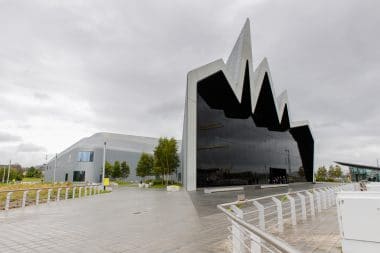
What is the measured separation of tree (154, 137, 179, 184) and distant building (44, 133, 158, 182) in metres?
25.8

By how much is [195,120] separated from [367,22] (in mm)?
11193

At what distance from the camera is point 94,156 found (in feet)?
178

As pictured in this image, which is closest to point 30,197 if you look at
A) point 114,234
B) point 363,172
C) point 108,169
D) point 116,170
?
point 114,234

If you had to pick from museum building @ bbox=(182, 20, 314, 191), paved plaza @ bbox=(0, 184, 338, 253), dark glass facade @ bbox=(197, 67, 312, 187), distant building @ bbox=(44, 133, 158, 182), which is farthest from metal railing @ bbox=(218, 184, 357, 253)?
distant building @ bbox=(44, 133, 158, 182)

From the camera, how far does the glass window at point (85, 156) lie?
5386 centimetres

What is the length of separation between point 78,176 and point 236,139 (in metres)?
39.8

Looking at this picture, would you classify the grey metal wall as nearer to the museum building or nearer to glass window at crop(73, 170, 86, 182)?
glass window at crop(73, 170, 86, 182)

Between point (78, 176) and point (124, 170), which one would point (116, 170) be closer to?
point (124, 170)

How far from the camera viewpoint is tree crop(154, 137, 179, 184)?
106ft

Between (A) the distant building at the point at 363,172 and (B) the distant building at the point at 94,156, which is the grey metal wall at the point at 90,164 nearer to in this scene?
(B) the distant building at the point at 94,156

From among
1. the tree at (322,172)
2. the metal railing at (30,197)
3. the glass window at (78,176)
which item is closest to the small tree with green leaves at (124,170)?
the glass window at (78,176)

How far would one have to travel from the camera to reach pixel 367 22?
1150cm

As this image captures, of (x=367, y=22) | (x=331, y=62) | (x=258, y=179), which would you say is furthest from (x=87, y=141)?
(x=367, y=22)

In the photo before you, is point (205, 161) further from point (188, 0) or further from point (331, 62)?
point (188, 0)
